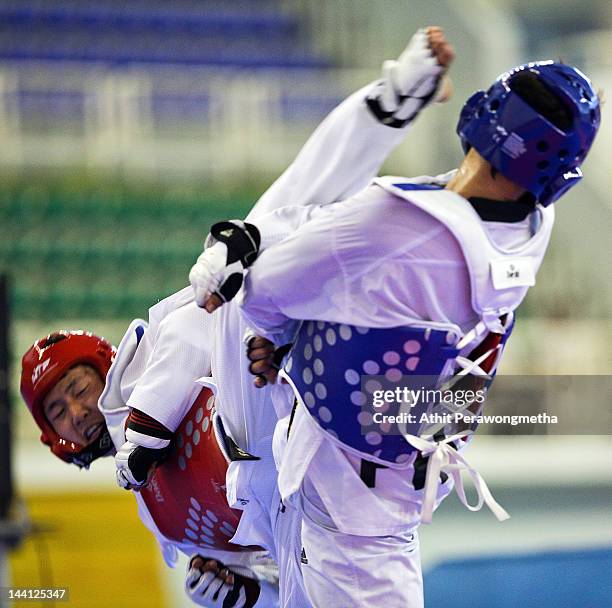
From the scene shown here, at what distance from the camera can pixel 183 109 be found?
24.4 feet

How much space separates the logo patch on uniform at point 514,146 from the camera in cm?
175

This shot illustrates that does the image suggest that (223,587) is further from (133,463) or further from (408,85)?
(408,85)

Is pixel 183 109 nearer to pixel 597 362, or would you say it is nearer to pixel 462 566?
pixel 597 362

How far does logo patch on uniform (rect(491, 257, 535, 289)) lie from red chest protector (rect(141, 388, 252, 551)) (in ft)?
3.00

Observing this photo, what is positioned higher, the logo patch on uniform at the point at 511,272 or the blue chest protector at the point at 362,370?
the logo patch on uniform at the point at 511,272

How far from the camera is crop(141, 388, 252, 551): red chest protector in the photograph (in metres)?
2.51

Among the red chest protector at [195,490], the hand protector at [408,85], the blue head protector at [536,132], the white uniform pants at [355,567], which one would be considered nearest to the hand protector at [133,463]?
A: the red chest protector at [195,490]

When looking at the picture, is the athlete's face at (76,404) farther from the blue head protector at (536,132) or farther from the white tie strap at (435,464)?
the blue head protector at (536,132)

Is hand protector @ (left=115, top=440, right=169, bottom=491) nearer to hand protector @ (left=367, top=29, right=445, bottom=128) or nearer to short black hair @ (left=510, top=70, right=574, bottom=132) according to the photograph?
hand protector @ (left=367, top=29, right=445, bottom=128)

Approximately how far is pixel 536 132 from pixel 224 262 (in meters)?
0.55

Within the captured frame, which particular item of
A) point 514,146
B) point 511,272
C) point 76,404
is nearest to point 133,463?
point 76,404

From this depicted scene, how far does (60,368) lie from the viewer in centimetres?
272

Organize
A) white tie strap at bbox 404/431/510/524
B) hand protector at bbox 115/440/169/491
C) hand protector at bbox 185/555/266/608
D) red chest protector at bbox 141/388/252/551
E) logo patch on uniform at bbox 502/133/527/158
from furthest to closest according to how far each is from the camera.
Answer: hand protector at bbox 185/555/266/608
red chest protector at bbox 141/388/252/551
hand protector at bbox 115/440/169/491
white tie strap at bbox 404/431/510/524
logo patch on uniform at bbox 502/133/527/158

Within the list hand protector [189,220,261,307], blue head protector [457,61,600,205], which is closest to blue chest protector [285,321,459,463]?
hand protector [189,220,261,307]
